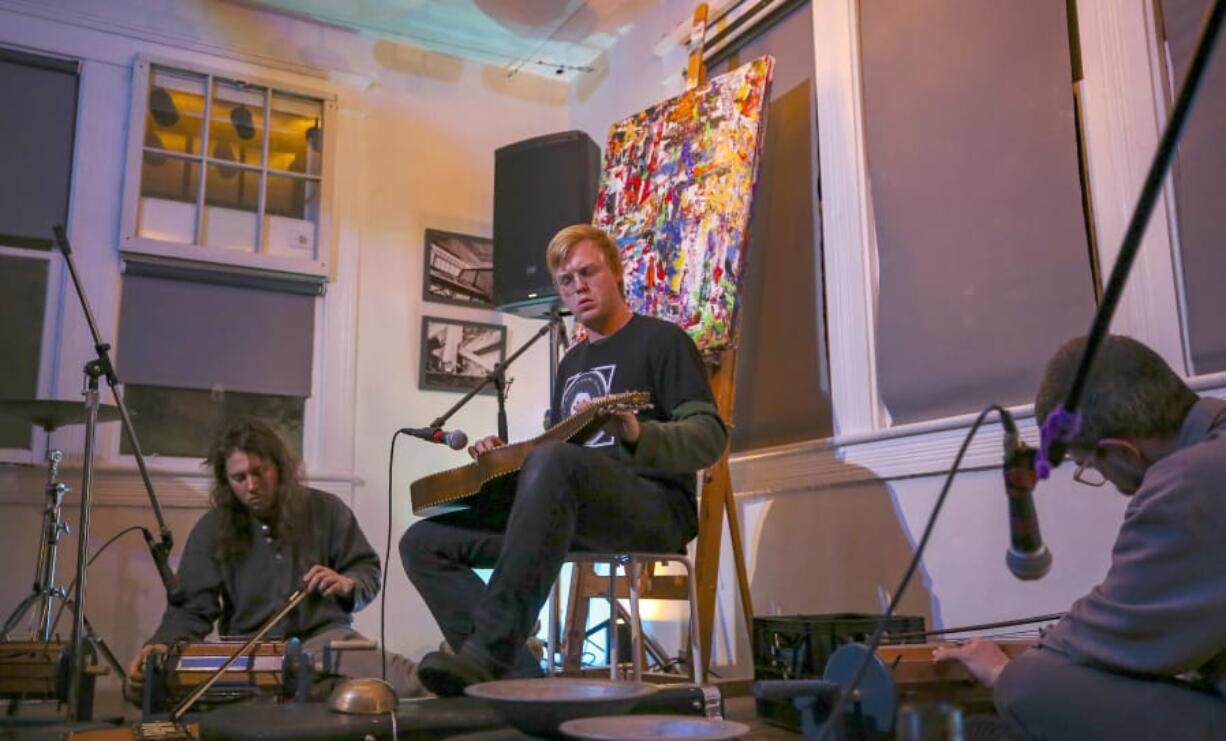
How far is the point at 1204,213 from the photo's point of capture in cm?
209

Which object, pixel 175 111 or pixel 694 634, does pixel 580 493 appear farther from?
pixel 175 111

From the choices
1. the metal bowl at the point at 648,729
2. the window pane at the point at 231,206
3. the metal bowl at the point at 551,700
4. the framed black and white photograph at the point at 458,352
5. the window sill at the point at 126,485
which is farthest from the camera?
the framed black and white photograph at the point at 458,352

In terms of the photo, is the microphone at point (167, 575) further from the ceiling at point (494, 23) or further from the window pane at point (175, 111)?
the ceiling at point (494, 23)

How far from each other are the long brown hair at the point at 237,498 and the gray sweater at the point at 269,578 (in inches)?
0.9

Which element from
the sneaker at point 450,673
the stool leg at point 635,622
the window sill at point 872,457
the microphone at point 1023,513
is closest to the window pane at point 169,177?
the window sill at point 872,457

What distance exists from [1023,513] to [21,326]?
393 centimetres

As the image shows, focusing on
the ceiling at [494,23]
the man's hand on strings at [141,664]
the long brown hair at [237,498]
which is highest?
the ceiling at [494,23]

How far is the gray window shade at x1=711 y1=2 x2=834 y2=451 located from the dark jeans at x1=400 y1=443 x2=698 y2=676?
104cm

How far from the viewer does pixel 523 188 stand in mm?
3961

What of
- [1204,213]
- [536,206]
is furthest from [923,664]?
[536,206]

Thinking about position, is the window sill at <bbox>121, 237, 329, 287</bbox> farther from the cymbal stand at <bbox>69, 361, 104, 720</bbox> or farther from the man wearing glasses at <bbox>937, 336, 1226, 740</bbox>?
the man wearing glasses at <bbox>937, 336, 1226, 740</bbox>

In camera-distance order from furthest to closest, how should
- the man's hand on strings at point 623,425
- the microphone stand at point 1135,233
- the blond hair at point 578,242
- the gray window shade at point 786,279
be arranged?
the gray window shade at point 786,279
the blond hair at point 578,242
the man's hand on strings at point 623,425
the microphone stand at point 1135,233

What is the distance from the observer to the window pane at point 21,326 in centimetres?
371

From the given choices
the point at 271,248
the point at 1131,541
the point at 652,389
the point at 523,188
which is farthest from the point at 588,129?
the point at 1131,541
